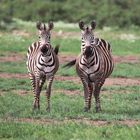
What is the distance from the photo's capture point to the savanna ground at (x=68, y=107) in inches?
416

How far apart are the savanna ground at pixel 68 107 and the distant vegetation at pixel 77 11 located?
24870mm

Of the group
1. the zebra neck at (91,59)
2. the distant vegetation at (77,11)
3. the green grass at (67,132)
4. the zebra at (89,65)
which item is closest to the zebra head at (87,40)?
the zebra at (89,65)

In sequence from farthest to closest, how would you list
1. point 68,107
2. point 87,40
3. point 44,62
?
point 68,107, point 44,62, point 87,40

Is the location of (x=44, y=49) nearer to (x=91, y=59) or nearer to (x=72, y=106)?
(x=91, y=59)

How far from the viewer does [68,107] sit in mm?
14203

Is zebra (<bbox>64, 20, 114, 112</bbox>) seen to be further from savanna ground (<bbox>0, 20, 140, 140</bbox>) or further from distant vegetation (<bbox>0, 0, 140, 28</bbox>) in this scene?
distant vegetation (<bbox>0, 0, 140, 28</bbox>)

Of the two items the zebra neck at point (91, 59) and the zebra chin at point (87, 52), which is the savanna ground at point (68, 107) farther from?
the zebra chin at point (87, 52)

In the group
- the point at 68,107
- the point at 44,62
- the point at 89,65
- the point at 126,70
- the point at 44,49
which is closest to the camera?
the point at 44,49

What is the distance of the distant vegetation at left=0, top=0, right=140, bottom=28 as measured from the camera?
176 feet

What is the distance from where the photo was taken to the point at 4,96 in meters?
16.2

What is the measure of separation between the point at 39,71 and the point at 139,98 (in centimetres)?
334

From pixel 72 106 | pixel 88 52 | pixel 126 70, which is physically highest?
pixel 88 52

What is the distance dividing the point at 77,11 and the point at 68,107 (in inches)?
1791

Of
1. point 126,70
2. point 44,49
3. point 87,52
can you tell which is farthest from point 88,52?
point 126,70
